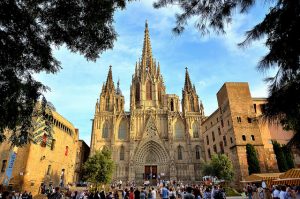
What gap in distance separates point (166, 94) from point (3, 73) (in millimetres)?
45391

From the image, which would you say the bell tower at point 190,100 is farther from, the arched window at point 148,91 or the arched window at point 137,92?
the arched window at point 137,92

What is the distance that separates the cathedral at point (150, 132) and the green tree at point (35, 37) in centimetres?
3703

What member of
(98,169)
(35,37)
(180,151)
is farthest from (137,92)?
(35,37)

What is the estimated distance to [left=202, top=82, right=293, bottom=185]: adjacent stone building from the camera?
27000mm

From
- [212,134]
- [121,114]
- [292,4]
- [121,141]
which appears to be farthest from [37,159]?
[292,4]

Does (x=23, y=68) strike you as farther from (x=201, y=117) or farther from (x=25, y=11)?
(x=201, y=117)

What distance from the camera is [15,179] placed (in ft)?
82.6

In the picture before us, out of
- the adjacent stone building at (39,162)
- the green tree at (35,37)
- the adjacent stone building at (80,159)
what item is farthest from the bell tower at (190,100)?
the green tree at (35,37)

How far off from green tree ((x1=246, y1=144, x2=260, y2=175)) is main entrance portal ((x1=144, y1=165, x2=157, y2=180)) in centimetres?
1933

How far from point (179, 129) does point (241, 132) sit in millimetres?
17837

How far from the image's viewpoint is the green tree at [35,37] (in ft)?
12.9

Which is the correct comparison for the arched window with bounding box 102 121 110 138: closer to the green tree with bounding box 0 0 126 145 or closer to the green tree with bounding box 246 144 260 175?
the green tree with bounding box 246 144 260 175

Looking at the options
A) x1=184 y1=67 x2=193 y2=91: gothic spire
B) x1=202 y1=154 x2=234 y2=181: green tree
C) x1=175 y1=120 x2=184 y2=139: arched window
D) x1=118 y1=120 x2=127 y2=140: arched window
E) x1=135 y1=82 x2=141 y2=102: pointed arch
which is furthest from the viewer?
x1=184 y1=67 x2=193 y2=91: gothic spire

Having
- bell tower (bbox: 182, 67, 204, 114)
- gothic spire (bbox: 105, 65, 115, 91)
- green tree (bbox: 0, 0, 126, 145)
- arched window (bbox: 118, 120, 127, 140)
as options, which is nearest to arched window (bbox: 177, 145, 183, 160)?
bell tower (bbox: 182, 67, 204, 114)
